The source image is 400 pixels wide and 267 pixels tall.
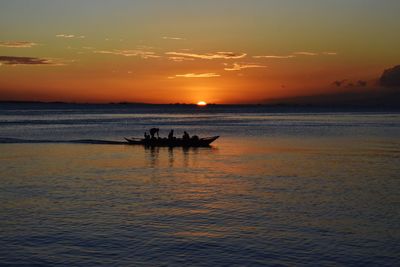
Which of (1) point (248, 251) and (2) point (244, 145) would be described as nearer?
(1) point (248, 251)

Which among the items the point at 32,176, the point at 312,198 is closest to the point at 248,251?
the point at 312,198

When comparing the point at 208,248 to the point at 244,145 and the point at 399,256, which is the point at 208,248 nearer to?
the point at 399,256

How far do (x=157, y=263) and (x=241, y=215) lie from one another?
484 centimetres

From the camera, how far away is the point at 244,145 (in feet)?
135

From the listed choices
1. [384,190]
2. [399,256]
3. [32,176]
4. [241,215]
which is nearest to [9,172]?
[32,176]

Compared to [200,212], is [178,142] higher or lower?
higher

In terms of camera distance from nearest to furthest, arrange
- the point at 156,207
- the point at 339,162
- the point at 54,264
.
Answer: the point at 54,264 < the point at 156,207 < the point at 339,162

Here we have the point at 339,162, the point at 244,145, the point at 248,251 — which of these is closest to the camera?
the point at 248,251

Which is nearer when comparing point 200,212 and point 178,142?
point 200,212

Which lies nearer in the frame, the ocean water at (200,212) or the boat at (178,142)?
the ocean water at (200,212)

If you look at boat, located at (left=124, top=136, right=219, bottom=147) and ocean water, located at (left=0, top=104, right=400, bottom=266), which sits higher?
boat, located at (left=124, top=136, right=219, bottom=147)

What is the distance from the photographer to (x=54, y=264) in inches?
439

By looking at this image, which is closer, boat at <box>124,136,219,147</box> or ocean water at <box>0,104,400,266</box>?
ocean water at <box>0,104,400,266</box>

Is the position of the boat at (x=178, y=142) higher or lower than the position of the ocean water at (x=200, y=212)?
higher
